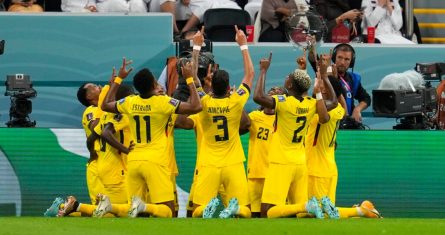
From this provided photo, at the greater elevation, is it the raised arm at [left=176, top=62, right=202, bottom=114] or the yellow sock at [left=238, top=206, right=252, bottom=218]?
the raised arm at [left=176, top=62, right=202, bottom=114]

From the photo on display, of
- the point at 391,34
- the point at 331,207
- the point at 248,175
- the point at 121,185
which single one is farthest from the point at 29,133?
the point at 391,34

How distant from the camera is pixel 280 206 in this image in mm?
18844

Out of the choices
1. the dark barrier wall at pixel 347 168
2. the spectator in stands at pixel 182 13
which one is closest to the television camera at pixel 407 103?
the dark barrier wall at pixel 347 168

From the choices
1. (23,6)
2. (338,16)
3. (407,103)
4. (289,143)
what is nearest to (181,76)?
(289,143)

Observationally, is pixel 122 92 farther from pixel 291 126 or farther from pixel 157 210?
pixel 291 126

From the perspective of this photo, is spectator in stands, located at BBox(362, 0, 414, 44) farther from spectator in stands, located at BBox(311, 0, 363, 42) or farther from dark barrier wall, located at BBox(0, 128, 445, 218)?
dark barrier wall, located at BBox(0, 128, 445, 218)

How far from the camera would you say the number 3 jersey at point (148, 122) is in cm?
1853

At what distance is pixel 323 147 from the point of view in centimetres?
1936

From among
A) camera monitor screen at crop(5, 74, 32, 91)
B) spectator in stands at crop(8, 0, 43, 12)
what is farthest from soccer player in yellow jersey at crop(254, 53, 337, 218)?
spectator in stands at crop(8, 0, 43, 12)

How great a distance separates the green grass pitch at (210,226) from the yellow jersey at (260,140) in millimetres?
1821

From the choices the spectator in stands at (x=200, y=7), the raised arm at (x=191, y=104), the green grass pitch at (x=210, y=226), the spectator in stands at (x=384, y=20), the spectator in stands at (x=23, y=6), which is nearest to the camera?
the green grass pitch at (x=210, y=226)

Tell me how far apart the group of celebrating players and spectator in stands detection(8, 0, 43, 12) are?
429cm

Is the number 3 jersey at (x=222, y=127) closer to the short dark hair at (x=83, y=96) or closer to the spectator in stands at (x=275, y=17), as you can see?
the short dark hair at (x=83, y=96)

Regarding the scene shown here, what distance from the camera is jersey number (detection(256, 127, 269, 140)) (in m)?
19.7
